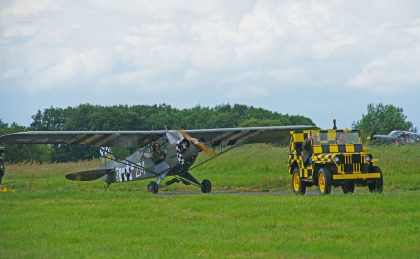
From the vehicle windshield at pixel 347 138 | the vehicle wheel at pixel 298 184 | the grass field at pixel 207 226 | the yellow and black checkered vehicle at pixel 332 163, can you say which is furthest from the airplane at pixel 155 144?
the vehicle windshield at pixel 347 138

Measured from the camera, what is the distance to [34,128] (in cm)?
11400

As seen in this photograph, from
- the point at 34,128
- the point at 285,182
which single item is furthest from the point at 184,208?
the point at 34,128

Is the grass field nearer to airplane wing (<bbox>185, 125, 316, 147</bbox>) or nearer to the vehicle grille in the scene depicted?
the vehicle grille

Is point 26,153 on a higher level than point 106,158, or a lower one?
higher

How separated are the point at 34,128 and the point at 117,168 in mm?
83704

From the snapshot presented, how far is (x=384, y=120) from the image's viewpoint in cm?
12731

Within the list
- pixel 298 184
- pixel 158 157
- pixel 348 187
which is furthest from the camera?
pixel 158 157

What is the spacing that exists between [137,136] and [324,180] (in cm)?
1170

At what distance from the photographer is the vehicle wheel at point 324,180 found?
21094 millimetres

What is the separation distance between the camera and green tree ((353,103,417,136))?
4948 inches

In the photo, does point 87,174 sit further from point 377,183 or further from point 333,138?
point 377,183

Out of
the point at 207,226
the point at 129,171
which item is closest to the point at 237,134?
the point at 129,171

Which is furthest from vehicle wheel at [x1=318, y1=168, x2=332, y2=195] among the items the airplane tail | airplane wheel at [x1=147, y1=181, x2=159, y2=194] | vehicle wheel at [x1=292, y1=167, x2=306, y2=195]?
the airplane tail

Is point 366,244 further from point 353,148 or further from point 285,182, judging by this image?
point 285,182
